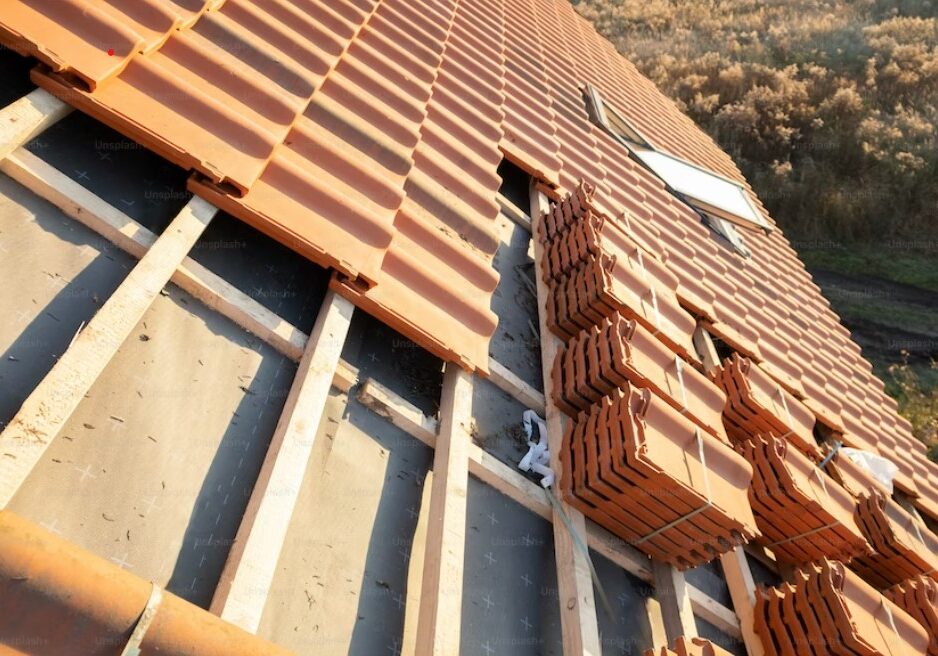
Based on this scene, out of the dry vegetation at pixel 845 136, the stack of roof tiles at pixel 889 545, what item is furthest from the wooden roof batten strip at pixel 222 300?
the dry vegetation at pixel 845 136

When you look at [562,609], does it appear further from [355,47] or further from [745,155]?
[745,155]

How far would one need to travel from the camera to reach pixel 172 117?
8.18 ft

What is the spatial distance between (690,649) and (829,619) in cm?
113

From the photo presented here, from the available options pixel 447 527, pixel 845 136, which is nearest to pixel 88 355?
pixel 447 527

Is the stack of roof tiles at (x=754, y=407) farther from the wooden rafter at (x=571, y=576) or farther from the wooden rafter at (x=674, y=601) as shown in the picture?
the wooden rafter at (x=571, y=576)

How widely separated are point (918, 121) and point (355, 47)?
19.1m

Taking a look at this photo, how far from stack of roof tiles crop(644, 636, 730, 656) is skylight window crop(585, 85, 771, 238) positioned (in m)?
5.32

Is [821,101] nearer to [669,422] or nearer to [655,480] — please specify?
[669,422]

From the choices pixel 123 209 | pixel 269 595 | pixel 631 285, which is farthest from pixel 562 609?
pixel 123 209

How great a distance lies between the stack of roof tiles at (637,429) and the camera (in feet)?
9.48

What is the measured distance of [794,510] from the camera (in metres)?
3.87

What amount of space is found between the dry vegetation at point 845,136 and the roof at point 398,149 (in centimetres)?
1016

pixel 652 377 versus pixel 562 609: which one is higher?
pixel 652 377

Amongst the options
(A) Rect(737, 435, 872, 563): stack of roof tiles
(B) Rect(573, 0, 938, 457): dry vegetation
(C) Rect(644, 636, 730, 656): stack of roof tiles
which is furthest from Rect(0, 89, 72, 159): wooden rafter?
(B) Rect(573, 0, 938, 457): dry vegetation
